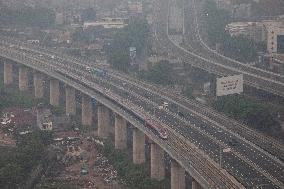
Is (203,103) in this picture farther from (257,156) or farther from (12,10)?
(12,10)

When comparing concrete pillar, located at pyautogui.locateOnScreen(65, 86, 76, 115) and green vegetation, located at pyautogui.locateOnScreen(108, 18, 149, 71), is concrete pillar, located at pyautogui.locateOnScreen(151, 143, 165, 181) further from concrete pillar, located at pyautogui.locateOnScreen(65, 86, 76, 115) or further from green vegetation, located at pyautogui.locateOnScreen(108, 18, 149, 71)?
green vegetation, located at pyautogui.locateOnScreen(108, 18, 149, 71)

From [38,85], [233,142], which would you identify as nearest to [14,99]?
[38,85]

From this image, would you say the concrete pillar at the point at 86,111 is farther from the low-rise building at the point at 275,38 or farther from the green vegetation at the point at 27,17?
the green vegetation at the point at 27,17

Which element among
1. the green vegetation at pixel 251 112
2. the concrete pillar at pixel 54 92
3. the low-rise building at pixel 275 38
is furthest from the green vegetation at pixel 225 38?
the concrete pillar at pixel 54 92

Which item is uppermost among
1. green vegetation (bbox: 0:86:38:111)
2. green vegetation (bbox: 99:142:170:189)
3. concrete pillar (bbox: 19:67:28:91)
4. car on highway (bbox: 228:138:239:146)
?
concrete pillar (bbox: 19:67:28:91)

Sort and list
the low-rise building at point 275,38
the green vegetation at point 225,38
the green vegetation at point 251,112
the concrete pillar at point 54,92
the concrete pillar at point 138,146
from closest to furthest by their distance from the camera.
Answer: the concrete pillar at point 138,146 → the green vegetation at point 251,112 → the concrete pillar at point 54,92 → the low-rise building at point 275,38 → the green vegetation at point 225,38

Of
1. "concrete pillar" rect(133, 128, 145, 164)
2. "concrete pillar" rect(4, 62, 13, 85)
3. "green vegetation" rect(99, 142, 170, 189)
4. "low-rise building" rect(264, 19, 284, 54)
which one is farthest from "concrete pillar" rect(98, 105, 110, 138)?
"low-rise building" rect(264, 19, 284, 54)

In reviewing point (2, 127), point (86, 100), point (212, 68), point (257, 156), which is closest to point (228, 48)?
point (212, 68)

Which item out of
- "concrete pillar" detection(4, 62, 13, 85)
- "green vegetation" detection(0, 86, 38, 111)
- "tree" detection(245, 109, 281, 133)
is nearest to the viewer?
"tree" detection(245, 109, 281, 133)
